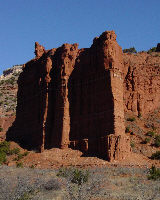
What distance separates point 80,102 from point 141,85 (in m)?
10.1

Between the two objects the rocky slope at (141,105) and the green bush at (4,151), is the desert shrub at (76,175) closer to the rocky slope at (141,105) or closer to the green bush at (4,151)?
the rocky slope at (141,105)

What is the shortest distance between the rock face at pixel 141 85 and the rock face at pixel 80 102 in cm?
551

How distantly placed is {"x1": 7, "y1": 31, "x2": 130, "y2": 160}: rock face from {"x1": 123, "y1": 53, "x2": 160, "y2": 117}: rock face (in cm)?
551

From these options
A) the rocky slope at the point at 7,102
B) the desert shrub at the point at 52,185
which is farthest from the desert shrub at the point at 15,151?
the rocky slope at the point at 7,102

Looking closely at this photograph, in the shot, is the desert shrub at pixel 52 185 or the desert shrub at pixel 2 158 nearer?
the desert shrub at pixel 52 185

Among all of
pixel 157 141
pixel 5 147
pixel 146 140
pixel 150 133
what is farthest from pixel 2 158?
pixel 157 141

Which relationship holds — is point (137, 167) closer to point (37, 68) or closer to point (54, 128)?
point (54, 128)

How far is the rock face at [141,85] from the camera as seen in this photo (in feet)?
125

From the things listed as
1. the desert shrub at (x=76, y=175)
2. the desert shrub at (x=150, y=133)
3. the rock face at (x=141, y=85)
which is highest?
the rock face at (x=141, y=85)

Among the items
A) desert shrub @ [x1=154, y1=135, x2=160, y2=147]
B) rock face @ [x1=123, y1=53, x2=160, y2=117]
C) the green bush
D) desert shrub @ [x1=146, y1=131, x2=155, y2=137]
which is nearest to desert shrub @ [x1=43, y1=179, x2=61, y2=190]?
the green bush

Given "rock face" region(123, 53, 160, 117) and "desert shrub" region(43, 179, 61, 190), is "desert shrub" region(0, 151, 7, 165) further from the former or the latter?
"rock face" region(123, 53, 160, 117)

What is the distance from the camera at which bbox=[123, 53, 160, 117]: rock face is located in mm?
38250

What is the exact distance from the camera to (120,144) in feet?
91.6

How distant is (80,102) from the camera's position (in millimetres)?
34188
